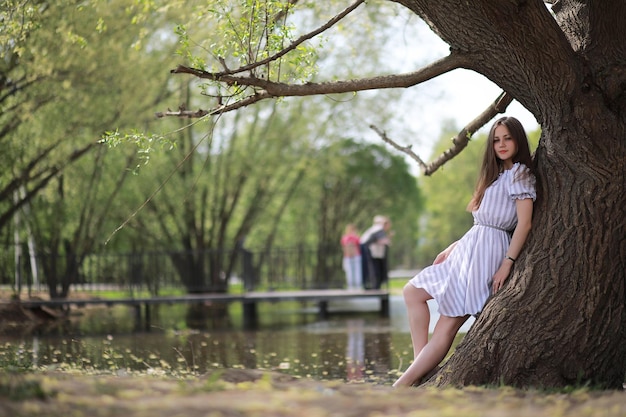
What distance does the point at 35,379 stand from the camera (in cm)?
484

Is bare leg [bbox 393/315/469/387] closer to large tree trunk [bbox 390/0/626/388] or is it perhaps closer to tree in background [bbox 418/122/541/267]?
large tree trunk [bbox 390/0/626/388]

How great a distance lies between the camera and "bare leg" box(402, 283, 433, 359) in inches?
276

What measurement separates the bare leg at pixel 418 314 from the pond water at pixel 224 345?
2.25 m

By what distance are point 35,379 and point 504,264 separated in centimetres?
368

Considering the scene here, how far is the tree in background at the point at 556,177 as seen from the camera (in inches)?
256

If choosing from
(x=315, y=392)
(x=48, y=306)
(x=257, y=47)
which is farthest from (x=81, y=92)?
(x=315, y=392)

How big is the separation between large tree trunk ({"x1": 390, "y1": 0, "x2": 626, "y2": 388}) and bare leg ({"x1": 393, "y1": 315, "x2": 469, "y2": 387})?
0.15 meters

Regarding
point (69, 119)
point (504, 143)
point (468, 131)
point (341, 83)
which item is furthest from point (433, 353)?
point (69, 119)

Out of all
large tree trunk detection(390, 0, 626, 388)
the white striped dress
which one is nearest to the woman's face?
the white striped dress

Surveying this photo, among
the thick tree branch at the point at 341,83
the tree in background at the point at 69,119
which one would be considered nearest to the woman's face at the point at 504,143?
the thick tree branch at the point at 341,83

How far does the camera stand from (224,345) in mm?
13531

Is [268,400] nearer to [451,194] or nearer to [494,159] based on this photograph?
[494,159]

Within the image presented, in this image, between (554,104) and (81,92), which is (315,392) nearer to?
(554,104)

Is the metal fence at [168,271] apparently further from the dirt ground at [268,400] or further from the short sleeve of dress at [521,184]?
the dirt ground at [268,400]
